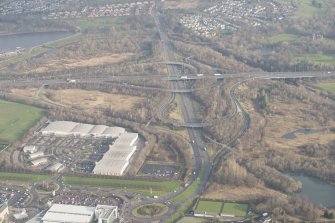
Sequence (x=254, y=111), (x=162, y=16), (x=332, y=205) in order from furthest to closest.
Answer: (x=162, y=16)
(x=254, y=111)
(x=332, y=205)

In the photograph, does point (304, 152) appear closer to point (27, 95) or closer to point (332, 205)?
point (332, 205)

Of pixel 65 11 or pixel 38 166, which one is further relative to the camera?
pixel 65 11

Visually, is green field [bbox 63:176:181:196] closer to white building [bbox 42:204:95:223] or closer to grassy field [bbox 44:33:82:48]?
white building [bbox 42:204:95:223]

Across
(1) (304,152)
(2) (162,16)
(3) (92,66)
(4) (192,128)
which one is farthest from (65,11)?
(1) (304,152)

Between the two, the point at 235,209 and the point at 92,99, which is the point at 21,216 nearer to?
the point at 235,209

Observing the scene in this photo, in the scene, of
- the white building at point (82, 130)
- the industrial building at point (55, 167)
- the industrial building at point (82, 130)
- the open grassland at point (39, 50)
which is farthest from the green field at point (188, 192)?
the open grassland at point (39, 50)

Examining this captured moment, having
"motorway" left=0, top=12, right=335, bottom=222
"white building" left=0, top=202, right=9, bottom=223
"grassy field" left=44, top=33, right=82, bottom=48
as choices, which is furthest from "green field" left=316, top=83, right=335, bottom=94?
"grassy field" left=44, top=33, right=82, bottom=48

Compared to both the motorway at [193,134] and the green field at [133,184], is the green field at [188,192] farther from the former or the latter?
the green field at [133,184]
